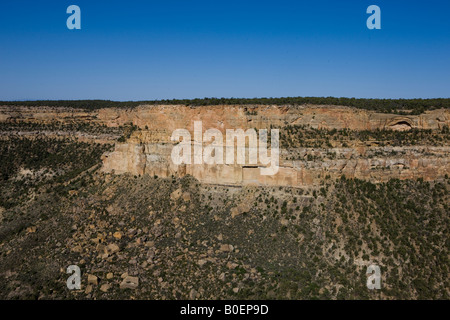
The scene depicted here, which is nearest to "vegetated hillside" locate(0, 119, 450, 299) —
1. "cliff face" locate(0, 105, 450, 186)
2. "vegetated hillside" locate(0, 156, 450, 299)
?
"vegetated hillside" locate(0, 156, 450, 299)

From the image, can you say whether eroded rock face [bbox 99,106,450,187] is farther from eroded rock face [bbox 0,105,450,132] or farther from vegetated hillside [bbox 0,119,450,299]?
vegetated hillside [bbox 0,119,450,299]

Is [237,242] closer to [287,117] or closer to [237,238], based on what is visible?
[237,238]

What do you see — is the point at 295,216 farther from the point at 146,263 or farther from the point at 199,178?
the point at 146,263

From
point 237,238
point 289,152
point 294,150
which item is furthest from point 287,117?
point 237,238

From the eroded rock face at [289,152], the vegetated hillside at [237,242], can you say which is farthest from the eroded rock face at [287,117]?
the vegetated hillside at [237,242]

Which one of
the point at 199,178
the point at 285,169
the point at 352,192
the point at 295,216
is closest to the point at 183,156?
the point at 199,178

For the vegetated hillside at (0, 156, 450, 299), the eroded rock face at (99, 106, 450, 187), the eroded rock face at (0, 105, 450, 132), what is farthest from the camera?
the eroded rock face at (0, 105, 450, 132)
